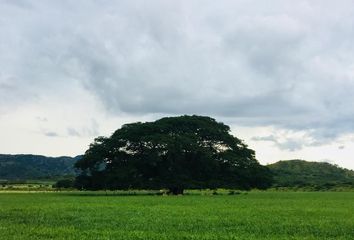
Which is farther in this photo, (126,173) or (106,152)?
(106,152)

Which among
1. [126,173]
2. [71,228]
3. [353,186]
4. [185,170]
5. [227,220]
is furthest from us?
[353,186]

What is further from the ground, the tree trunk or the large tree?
the large tree

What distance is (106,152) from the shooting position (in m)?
89.4

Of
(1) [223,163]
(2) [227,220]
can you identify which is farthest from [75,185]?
(2) [227,220]

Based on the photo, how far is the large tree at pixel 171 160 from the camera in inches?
3374

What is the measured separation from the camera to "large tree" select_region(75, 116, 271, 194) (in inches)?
3374

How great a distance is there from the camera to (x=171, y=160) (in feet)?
289

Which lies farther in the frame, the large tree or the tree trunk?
the tree trunk

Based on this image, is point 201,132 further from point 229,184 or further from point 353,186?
point 353,186

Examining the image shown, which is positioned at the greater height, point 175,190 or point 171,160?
point 171,160

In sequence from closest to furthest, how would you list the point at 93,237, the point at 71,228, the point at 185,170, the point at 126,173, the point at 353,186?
the point at 93,237 → the point at 71,228 → the point at 126,173 → the point at 185,170 → the point at 353,186

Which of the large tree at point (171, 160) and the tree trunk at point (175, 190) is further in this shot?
the tree trunk at point (175, 190)

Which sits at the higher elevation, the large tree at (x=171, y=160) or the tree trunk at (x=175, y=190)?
the large tree at (x=171, y=160)

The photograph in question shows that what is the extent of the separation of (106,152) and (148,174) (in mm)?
8173
